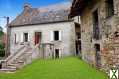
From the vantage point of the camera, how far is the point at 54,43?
25609 millimetres

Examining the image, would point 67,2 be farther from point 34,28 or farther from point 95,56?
point 95,56

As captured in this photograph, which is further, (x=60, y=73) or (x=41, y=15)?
(x=41, y=15)

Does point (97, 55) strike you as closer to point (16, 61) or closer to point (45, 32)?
point (16, 61)

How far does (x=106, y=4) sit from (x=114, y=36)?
191 cm

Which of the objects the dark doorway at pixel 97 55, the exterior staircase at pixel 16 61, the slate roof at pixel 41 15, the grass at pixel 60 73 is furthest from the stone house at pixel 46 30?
the dark doorway at pixel 97 55

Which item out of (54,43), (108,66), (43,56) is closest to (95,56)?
(108,66)

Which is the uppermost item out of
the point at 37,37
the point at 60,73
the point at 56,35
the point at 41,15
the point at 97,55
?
the point at 41,15

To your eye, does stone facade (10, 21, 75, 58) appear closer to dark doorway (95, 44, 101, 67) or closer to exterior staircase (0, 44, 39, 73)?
exterior staircase (0, 44, 39, 73)

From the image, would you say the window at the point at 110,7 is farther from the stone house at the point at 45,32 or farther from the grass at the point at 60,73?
the stone house at the point at 45,32

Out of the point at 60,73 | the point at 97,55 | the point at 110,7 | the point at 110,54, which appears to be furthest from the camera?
the point at 97,55

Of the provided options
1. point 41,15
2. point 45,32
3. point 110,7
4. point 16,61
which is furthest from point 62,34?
point 110,7

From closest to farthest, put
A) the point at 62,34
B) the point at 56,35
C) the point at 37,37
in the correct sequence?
1. the point at 62,34
2. the point at 56,35
3. the point at 37,37

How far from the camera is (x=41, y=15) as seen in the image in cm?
2812

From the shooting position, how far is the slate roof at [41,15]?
86.2 ft
